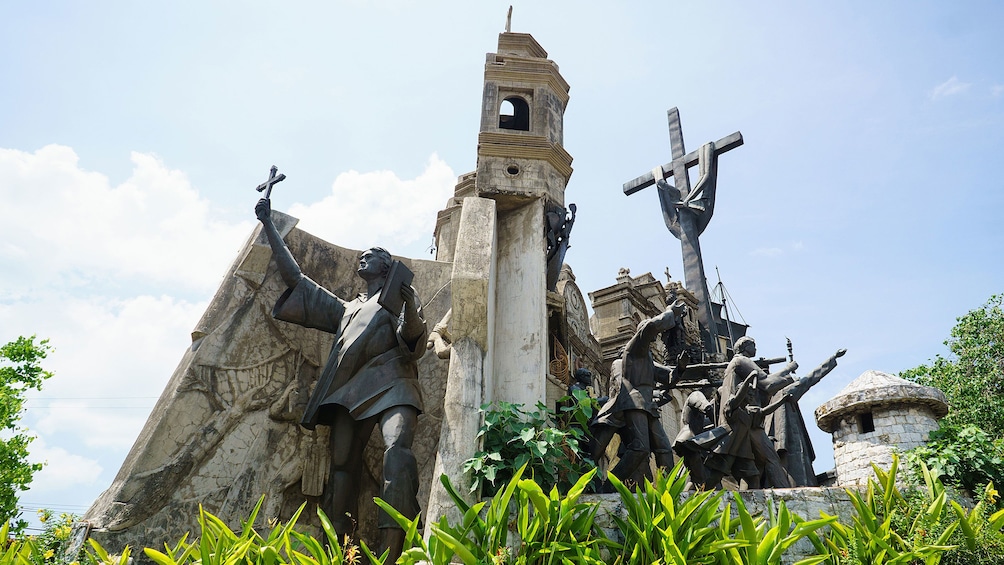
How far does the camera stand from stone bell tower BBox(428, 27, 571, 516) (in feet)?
19.9

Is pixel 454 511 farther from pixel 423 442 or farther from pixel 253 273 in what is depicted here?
pixel 253 273

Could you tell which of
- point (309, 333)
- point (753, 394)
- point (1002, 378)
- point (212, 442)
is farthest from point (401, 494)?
point (1002, 378)

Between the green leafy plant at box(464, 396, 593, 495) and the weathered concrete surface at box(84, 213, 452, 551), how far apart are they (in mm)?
1316

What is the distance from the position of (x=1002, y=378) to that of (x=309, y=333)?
15.3 meters

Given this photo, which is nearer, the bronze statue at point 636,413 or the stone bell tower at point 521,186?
the stone bell tower at point 521,186

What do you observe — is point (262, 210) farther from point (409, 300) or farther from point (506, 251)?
point (506, 251)

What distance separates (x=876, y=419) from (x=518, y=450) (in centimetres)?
417

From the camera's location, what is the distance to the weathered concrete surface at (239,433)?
238 inches

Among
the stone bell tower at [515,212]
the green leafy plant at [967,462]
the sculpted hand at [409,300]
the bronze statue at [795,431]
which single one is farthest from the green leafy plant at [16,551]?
the bronze statue at [795,431]

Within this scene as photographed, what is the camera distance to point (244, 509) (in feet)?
21.2

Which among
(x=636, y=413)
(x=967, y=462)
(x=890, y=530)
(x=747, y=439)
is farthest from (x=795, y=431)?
(x=890, y=530)

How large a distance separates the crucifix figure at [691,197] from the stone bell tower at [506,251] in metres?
8.42

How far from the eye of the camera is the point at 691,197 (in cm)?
1688

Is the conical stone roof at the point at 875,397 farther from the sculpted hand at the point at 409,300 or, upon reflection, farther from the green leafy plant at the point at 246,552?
the green leafy plant at the point at 246,552
